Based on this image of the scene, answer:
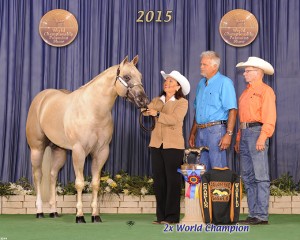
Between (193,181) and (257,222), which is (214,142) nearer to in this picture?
(193,181)

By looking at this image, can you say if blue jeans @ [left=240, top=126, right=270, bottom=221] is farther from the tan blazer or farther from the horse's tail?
the horse's tail

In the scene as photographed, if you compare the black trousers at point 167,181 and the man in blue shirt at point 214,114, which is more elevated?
the man in blue shirt at point 214,114

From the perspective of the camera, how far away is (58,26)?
7.24 metres

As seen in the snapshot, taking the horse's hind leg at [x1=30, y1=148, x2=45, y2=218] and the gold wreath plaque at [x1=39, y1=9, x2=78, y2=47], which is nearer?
the horse's hind leg at [x1=30, y1=148, x2=45, y2=218]

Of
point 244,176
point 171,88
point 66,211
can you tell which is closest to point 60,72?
point 66,211

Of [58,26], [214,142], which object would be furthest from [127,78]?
[58,26]

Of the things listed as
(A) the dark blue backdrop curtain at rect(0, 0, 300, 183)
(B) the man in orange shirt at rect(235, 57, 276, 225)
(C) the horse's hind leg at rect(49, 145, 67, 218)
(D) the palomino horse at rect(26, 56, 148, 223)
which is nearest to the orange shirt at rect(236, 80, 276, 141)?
(B) the man in orange shirt at rect(235, 57, 276, 225)

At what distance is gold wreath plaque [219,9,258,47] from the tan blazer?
7.08ft

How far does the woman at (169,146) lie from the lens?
17.3ft

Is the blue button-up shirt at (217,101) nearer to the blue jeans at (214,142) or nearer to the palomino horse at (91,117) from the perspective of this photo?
the blue jeans at (214,142)

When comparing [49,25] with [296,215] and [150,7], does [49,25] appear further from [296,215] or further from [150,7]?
[296,215]

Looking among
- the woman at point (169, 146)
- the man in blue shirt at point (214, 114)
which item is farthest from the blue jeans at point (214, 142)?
the woman at point (169, 146)

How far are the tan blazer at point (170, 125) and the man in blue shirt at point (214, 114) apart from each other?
0.18 meters

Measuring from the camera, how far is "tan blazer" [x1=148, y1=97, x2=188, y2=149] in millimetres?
5246
